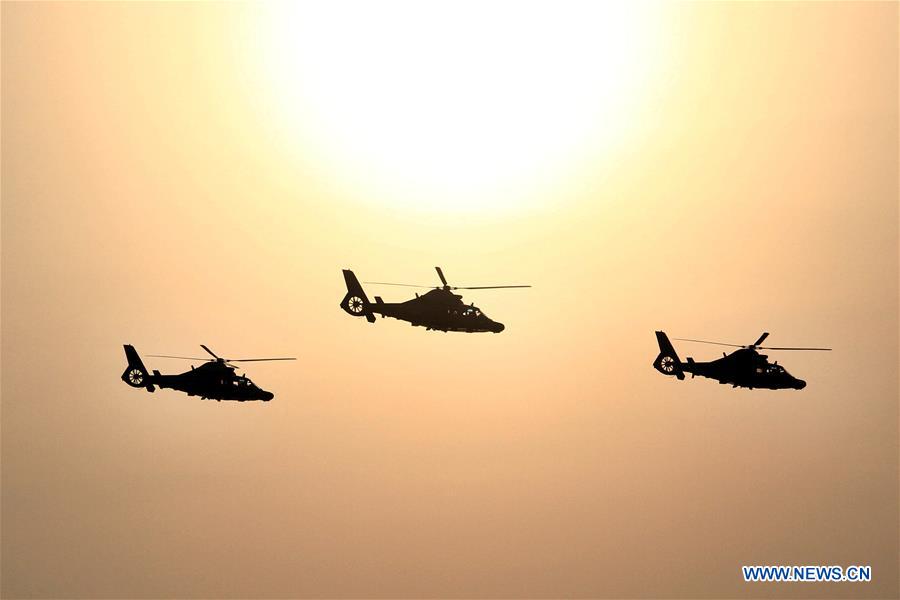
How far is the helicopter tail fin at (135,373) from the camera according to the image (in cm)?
3366

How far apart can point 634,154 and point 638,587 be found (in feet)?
45.1

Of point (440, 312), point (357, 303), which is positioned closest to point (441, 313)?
point (440, 312)

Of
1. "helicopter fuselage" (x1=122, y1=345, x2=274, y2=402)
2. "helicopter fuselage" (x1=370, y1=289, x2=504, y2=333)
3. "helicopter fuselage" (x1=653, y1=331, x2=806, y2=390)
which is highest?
"helicopter fuselage" (x1=370, y1=289, x2=504, y2=333)

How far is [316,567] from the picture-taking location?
40.5m

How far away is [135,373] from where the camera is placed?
33812mm

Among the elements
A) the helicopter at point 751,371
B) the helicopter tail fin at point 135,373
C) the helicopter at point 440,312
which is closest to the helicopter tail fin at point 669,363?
the helicopter at point 751,371

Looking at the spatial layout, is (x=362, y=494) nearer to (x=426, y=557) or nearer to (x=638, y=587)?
(x=426, y=557)

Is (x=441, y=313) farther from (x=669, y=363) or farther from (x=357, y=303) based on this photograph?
(x=669, y=363)

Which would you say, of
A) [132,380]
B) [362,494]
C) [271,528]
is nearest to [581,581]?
[362,494]

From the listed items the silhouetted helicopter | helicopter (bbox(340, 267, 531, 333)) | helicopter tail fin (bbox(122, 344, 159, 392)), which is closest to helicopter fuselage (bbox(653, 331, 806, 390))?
helicopter (bbox(340, 267, 531, 333))

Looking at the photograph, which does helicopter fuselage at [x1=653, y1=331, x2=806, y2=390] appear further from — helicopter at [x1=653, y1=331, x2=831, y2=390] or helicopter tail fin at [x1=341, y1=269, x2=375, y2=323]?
helicopter tail fin at [x1=341, y1=269, x2=375, y2=323]

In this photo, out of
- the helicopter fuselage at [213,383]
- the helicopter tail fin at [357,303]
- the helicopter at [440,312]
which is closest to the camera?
the helicopter at [440,312]

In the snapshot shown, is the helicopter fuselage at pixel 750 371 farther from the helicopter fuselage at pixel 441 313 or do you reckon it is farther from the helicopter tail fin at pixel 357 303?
the helicopter tail fin at pixel 357 303

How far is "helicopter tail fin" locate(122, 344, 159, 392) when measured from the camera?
33.7 m
